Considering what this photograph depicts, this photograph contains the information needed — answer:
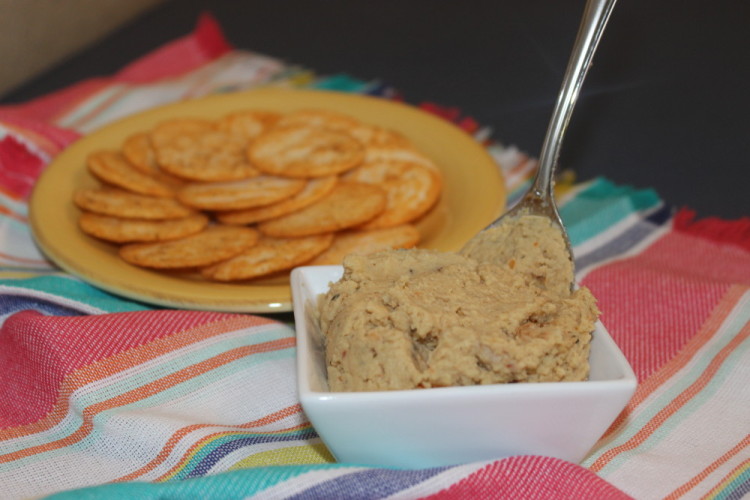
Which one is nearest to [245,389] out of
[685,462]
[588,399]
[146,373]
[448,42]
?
[146,373]

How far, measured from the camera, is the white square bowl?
1526 millimetres

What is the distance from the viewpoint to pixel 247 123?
3.18 meters

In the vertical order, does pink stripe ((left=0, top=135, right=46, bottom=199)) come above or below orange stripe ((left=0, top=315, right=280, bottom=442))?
above

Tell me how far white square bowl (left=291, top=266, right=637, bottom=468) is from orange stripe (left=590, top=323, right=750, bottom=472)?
0.15 m

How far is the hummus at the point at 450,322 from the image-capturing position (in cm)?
159

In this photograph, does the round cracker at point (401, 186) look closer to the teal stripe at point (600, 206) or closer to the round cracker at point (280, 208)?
the round cracker at point (280, 208)

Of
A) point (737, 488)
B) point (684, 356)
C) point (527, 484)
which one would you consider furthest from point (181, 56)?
point (737, 488)

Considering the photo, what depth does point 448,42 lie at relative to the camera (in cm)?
460

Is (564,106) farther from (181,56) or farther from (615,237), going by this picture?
(181,56)

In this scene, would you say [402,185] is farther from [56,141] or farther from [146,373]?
[56,141]

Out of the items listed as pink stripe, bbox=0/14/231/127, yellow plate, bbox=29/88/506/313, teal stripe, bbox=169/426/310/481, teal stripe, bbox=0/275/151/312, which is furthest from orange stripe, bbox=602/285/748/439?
pink stripe, bbox=0/14/231/127

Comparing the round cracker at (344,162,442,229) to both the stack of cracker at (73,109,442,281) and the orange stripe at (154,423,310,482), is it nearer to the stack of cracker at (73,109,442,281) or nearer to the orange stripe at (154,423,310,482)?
the stack of cracker at (73,109,442,281)

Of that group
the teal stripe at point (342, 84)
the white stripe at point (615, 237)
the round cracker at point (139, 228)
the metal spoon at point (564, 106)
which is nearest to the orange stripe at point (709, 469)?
the metal spoon at point (564, 106)

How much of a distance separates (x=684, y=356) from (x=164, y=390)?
138 cm
